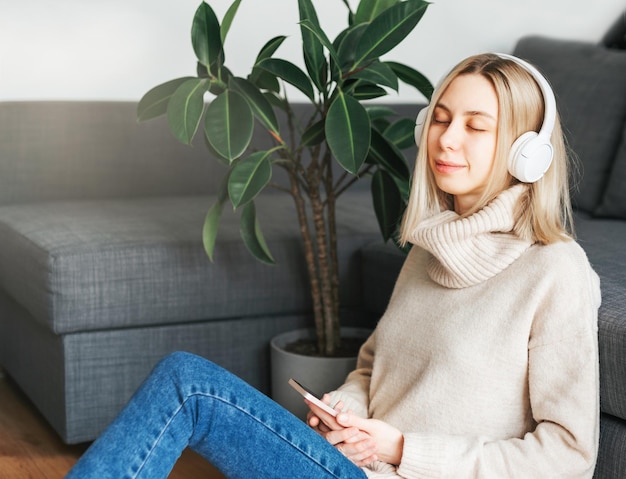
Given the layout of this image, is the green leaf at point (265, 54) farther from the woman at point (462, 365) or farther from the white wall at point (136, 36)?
the white wall at point (136, 36)

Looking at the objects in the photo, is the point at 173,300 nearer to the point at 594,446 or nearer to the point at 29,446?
the point at 29,446

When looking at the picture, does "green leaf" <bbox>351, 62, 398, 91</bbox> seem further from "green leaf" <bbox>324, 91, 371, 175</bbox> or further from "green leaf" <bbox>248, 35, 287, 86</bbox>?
"green leaf" <bbox>248, 35, 287, 86</bbox>

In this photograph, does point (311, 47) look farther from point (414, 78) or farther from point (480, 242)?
point (480, 242)

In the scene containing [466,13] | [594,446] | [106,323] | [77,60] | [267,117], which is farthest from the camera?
[466,13]

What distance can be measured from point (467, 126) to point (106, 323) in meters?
0.97

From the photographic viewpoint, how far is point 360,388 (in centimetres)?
146

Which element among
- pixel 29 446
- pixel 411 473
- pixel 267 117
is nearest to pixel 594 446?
pixel 411 473

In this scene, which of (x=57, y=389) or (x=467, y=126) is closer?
(x=467, y=126)

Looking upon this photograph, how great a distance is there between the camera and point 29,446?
2.08 m

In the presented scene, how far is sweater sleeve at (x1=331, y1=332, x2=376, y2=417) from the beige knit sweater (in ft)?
0.09

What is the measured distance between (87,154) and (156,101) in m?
0.94

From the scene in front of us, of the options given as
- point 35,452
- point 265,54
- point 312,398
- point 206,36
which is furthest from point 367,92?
point 35,452

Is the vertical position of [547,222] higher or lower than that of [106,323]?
higher

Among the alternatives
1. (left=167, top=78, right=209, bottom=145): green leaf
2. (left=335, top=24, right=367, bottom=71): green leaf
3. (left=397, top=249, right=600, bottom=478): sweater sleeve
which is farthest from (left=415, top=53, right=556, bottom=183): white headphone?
(left=167, top=78, right=209, bottom=145): green leaf
